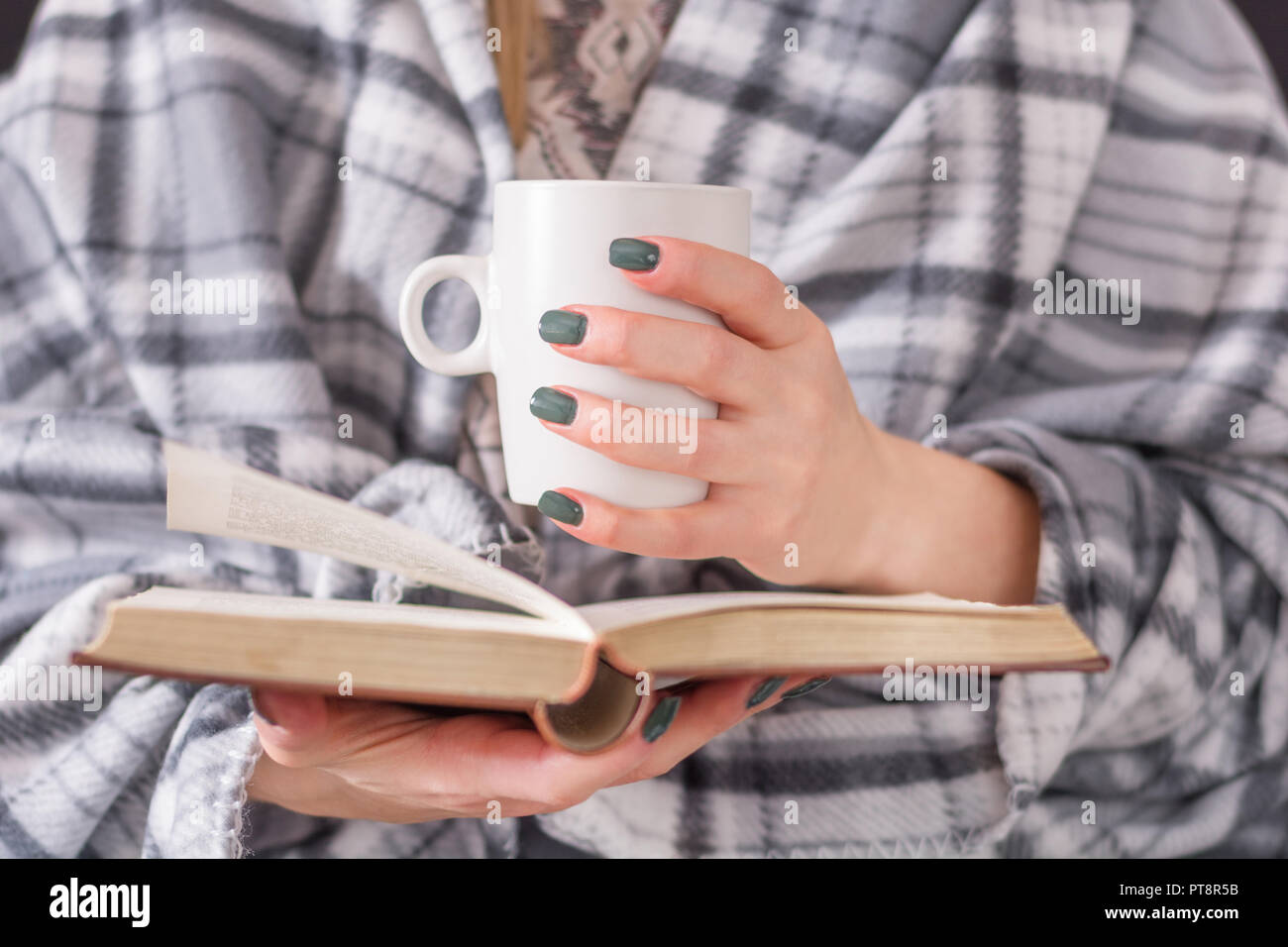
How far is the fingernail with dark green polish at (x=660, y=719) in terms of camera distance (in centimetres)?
44

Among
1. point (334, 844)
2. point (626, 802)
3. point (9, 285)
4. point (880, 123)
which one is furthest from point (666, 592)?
point (9, 285)

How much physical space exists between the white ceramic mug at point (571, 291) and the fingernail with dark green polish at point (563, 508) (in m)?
0.02

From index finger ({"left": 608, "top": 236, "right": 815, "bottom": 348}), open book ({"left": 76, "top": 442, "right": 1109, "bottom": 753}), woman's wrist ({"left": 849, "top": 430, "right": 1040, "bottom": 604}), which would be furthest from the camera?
woman's wrist ({"left": 849, "top": 430, "right": 1040, "bottom": 604})

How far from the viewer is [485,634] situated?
0.36m

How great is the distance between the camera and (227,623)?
36 cm

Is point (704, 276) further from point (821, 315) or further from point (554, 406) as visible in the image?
point (821, 315)

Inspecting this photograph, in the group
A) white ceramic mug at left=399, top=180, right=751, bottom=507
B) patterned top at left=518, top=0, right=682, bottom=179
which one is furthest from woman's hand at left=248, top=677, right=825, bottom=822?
patterned top at left=518, top=0, right=682, bottom=179

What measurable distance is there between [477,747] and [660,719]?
0.28 feet

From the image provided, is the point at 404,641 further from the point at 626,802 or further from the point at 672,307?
the point at 626,802

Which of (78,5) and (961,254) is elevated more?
(78,5)

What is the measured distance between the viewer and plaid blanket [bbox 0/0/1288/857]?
709 mm

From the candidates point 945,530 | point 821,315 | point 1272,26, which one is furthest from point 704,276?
point 1272,26

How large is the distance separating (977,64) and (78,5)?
696 mm

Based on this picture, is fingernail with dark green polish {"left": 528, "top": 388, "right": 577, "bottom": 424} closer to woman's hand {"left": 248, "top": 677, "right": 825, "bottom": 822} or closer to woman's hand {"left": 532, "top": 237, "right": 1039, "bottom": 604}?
woman's hand {"left": 532, "top": 237, "right": 1039, "bottom": 604}
